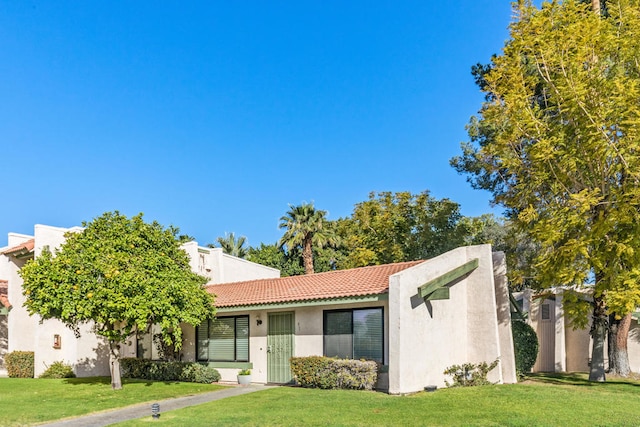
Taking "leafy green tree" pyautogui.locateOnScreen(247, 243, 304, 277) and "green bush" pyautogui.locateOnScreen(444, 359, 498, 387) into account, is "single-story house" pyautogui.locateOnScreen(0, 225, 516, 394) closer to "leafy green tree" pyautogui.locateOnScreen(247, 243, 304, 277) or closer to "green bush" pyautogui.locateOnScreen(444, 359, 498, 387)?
"green bush" pyautogui.locateOnScreen(444, 359, 498, 387)

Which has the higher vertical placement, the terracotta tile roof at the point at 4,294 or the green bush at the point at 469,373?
the terracotta tile roof at the point at 4,294

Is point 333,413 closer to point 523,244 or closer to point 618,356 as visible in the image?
point 618,356

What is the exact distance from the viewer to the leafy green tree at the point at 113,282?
16328 millimetres

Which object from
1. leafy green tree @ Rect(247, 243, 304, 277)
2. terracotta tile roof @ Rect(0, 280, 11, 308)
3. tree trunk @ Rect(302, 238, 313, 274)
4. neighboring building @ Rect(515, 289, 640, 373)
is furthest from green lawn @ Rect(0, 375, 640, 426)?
leafy green tree @ Rect(247, 243, 304, 277)

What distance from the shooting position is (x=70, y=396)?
1675 cm

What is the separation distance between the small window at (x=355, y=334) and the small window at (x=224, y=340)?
387cm

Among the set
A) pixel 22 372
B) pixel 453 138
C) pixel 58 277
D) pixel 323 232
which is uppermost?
pixel 453 138

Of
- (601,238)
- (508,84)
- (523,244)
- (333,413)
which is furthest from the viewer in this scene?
(523,244)

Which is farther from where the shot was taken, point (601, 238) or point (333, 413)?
point (601, 238)

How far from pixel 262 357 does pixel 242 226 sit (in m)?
37.9

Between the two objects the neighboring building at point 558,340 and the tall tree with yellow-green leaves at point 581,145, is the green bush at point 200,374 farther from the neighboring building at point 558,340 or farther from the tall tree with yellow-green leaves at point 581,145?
the neighboring building at point 558,340

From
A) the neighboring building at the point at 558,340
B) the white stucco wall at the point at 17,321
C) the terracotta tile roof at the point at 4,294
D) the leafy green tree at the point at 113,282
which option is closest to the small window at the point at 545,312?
the neighboring building at the point at 558,340

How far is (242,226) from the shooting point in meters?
56.5

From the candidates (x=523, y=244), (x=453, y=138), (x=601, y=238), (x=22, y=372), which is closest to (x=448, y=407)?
(x=601, y=238)
